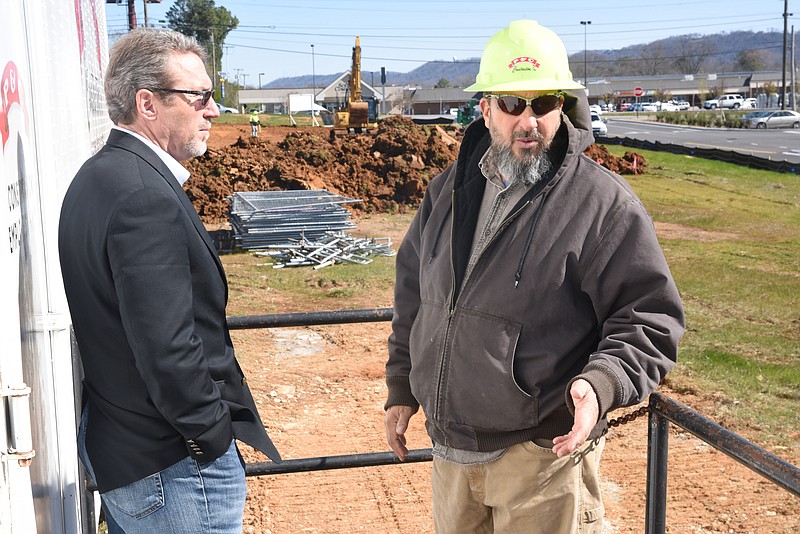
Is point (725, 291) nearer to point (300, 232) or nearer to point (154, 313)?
point (300, 232)

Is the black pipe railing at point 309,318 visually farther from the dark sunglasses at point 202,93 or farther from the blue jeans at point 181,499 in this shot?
the dark sunglasses at point 202,93

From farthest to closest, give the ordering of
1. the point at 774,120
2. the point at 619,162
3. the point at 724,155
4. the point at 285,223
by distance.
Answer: the point at 774,120 → the point at 724,155 → the point at 619,162 → the point at 285,223

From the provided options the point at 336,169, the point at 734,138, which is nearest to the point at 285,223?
the point at 336,169

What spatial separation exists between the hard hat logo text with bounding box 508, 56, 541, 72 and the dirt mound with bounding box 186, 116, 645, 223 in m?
17.6

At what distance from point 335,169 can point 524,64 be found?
20806mm

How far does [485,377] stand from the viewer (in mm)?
2422

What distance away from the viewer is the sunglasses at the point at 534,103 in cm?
256

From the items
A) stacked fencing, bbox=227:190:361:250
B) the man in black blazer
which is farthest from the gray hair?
stacked fencing, bbox=227:190:361:250

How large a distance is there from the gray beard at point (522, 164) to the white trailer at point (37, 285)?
1.37 meters

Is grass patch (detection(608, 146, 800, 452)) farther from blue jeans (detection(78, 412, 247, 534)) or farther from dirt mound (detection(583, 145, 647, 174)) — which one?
blue jeans (detection(78, 412, 247, 534))

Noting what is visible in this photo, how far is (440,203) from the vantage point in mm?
2771

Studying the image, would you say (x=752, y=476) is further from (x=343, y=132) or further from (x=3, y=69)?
(x=343, y=132)

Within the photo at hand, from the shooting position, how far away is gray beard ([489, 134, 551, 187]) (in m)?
2.49

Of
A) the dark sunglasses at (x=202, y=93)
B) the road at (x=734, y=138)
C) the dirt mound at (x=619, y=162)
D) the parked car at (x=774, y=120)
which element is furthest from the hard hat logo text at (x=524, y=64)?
the parked car at (x=774, y=120)
